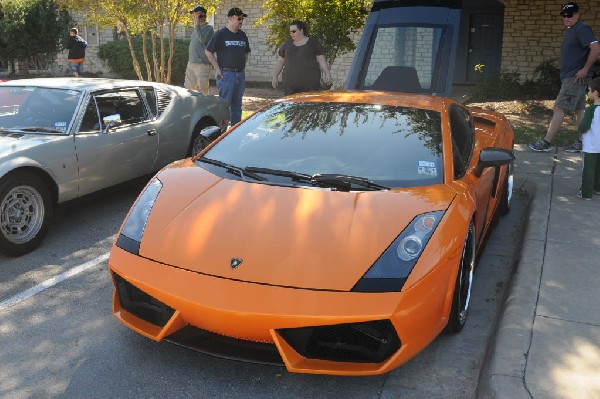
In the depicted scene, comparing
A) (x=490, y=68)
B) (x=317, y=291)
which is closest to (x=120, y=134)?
(x=317, y=291)

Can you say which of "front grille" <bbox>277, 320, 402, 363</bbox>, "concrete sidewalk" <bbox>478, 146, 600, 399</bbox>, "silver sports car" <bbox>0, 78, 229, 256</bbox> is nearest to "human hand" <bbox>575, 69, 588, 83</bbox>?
"concrete sidewalk" <bbox>478, 146, 600, 399</bbox>

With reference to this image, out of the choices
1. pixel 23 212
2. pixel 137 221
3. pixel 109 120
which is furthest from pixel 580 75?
pixel 23 212

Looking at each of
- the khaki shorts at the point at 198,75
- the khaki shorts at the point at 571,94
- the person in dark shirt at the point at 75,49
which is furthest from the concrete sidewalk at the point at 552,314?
the person in dark shirt at the point at 75,49

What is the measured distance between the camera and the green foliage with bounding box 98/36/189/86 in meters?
18.5

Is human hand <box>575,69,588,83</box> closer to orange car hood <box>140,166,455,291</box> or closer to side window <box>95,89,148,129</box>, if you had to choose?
orange car hood <box>140,166,455,291</box>

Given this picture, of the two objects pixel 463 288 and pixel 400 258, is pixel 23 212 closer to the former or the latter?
pixel 400 258

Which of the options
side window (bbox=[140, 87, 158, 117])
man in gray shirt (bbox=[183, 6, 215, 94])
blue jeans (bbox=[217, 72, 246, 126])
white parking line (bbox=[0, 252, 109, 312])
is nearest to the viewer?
white parking line (bbox=[0, 252, 109, 312])

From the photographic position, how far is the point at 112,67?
1989 cm

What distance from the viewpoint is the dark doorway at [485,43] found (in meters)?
17.7

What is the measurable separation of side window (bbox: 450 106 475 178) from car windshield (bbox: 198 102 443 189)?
134 mm

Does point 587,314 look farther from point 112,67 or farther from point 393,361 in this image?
point 112,67

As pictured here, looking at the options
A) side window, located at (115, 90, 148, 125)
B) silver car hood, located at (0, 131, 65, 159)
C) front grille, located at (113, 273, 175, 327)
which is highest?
side window, located at (115, 90, 148, 125)

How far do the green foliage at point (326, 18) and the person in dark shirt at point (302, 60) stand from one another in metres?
4.06

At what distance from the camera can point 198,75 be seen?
11.2 meters
